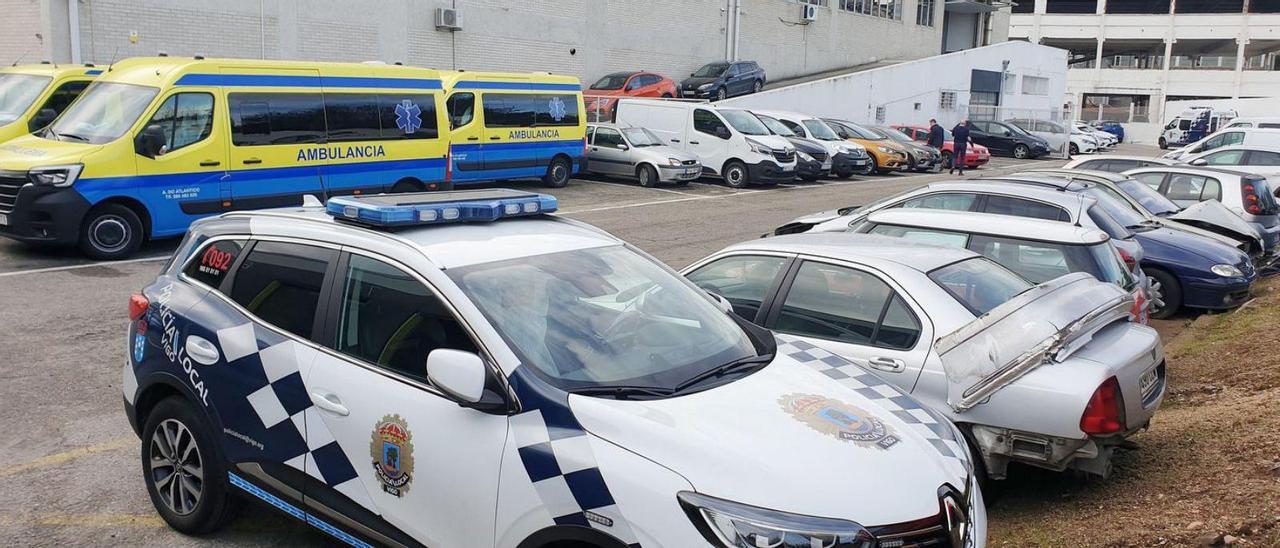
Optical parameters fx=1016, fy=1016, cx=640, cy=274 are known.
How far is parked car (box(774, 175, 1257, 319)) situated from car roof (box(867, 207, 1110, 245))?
1.09m

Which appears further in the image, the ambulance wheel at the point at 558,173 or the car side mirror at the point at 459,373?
the ambulance wheel at the point at 558,173

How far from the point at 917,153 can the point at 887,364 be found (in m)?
27.1

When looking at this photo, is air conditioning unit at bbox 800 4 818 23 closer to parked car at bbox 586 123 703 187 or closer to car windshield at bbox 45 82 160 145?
parked car at bbox 586 123 703 187

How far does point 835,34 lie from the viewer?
50.2 meters

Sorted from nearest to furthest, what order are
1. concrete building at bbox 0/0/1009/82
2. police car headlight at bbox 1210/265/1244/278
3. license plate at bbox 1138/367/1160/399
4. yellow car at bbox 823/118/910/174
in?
license plate at bbox 1138/367/1160/399
police car headlight at bbox 1210/265/1244/278
concrete building at bbox 0/0/1009/82
yellow car at bbox 823/118/910/174

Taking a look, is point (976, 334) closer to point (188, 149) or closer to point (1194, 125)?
point (188, 149)

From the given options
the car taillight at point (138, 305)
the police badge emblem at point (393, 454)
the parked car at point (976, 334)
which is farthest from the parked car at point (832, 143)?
the police badge emblem at point (393, 454)

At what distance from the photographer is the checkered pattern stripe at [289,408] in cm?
410

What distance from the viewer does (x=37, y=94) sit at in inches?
631

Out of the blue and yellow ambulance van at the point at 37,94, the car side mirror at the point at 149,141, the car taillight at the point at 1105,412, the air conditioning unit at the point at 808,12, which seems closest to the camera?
the car taillight at the point at 1105,412

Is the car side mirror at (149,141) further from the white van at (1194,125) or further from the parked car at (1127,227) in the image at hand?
the white van at (1194,125)

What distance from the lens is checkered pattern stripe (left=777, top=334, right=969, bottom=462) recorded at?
389 cm

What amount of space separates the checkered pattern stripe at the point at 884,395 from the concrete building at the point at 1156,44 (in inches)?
2972

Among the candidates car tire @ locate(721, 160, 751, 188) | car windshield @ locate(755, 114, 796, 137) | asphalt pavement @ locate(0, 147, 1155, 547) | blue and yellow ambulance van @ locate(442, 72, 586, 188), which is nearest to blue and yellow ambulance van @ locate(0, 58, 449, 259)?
asphalt pavement @ locate(0, 147, 1155, 547)
